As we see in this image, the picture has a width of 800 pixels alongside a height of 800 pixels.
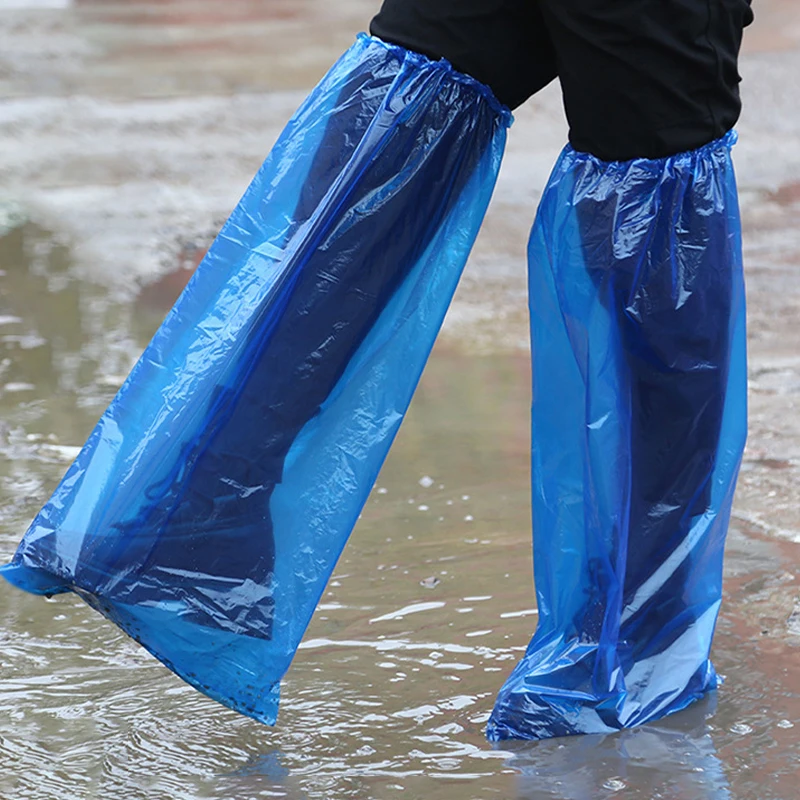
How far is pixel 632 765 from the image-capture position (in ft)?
5.66

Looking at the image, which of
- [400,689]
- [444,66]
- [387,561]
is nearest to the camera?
[444,66]

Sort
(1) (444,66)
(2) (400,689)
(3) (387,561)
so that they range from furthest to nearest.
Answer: (3) (387,561) < (2) (400,689) < (1) (444,66)

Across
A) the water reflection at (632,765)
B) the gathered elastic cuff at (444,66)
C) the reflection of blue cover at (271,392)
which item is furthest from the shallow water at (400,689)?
the gathered elastic cuff at (444,66)

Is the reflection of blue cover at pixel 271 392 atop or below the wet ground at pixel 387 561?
atop

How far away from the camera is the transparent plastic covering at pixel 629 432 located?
170cm

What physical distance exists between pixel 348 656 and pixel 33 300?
1949 millimetres

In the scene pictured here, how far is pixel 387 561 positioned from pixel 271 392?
68 cm

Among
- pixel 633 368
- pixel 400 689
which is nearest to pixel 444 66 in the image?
pixel 633 368

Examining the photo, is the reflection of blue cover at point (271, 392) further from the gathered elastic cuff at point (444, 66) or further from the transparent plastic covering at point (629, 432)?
the transparent plastic covering at point (629, 432)

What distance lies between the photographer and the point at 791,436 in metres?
2.81

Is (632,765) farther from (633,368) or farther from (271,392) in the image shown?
(271,392)

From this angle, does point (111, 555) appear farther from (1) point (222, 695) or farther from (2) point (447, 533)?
(2) point (447, 533)

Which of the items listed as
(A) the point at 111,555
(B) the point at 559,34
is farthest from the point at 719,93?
(A) the point at 111,555

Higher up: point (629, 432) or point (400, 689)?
point (629, 432)
